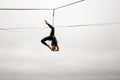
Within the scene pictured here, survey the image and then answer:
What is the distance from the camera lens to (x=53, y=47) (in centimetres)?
2000

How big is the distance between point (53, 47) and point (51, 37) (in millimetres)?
717

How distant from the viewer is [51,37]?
771 inches
